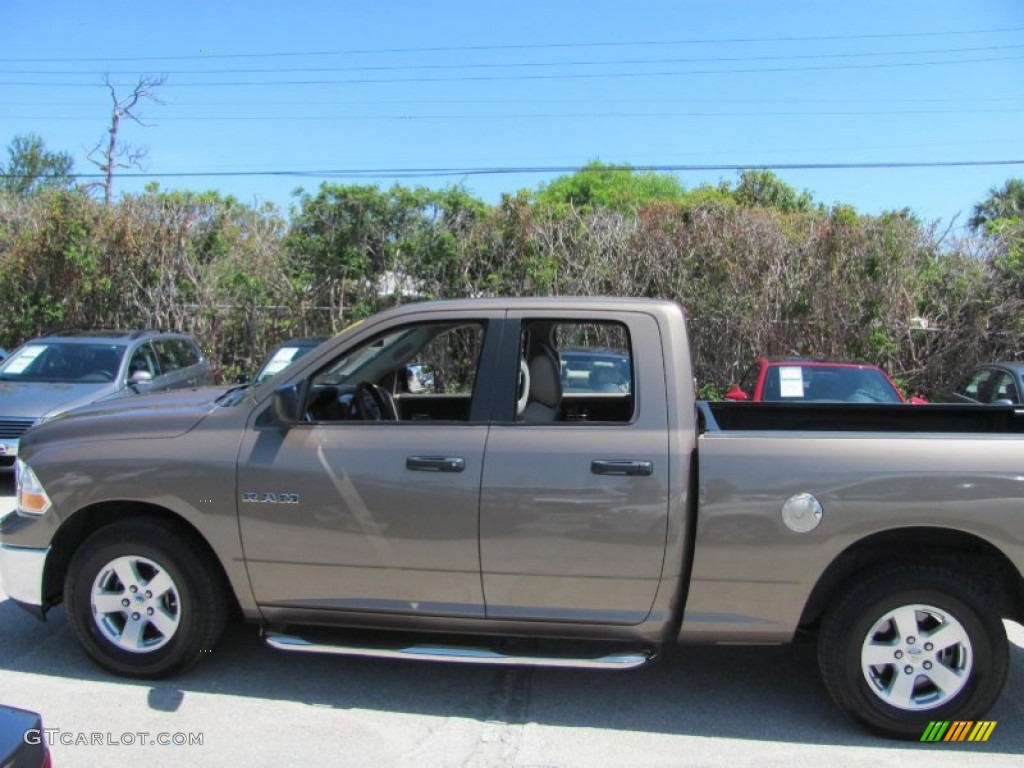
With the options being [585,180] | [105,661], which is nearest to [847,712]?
[105,661]

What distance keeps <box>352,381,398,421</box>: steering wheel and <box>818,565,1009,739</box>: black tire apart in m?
2.47

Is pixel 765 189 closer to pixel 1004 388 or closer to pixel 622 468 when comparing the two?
pixel 1004 388

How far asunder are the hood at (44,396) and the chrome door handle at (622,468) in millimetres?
6881

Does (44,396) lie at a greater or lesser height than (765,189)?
lesser

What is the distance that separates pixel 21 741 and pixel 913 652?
3287mm

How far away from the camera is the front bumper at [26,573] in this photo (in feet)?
13.1

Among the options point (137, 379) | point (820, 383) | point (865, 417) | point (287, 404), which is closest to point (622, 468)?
point (287, 404)

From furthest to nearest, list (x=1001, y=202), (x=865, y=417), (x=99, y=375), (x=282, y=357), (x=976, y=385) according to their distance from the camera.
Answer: (x=1001, y=202), (x=976, y=385), (x=282, y=357), (x=99, y=375), (x=865, y=417)

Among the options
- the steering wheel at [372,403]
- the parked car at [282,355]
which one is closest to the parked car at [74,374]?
the parked car at [282,355]

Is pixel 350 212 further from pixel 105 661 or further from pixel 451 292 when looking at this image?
pixel 105 661

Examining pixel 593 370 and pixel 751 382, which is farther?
pixel 751 382

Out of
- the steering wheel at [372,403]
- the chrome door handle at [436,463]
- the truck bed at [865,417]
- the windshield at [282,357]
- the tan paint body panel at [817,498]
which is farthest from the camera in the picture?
the windshield at [282,357]

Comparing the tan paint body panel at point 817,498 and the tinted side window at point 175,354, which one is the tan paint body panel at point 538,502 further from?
the tinted side window at point 175,354

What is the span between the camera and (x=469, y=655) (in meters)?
3.60
